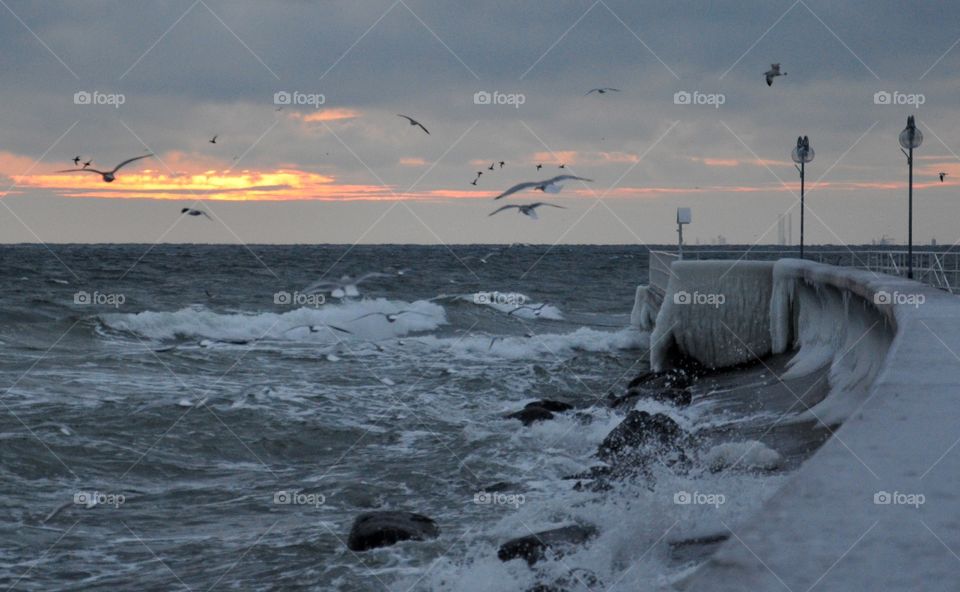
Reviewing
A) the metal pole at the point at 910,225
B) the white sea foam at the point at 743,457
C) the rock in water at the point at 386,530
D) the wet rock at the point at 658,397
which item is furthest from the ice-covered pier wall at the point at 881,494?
the metal pole at the point at 910,225

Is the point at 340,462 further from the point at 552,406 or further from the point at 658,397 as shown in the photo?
the point at 658,397

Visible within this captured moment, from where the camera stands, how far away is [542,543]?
32.0 feet

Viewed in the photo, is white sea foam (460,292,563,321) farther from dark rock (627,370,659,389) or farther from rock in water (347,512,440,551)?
rock in water (347,512,440,551)

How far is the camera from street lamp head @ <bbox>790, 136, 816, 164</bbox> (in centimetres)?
3005

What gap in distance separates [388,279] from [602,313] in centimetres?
2585

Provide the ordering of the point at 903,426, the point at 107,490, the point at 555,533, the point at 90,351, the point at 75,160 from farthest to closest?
the point at 90,351, the point at 75,160, the point at 107,490, the point at 555,533, the point at 903,426

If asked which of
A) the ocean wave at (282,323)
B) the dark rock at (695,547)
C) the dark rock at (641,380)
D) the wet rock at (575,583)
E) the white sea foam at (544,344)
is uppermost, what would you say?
the ocean wave at (282,323)

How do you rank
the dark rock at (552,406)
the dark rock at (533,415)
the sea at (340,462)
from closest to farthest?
the sea at (340,462), the dark rock at (533,415), the dark rock at (552,406)

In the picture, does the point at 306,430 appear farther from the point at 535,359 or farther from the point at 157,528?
the point at 535,359

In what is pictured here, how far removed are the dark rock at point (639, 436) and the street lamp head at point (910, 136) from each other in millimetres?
9582

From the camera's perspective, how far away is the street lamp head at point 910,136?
21.5m

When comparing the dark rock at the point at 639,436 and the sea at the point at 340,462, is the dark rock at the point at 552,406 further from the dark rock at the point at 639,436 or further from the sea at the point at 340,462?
the dark rock at the point at 639,436

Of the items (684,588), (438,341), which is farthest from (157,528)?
(438,341)

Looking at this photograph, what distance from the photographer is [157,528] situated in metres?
12.0
